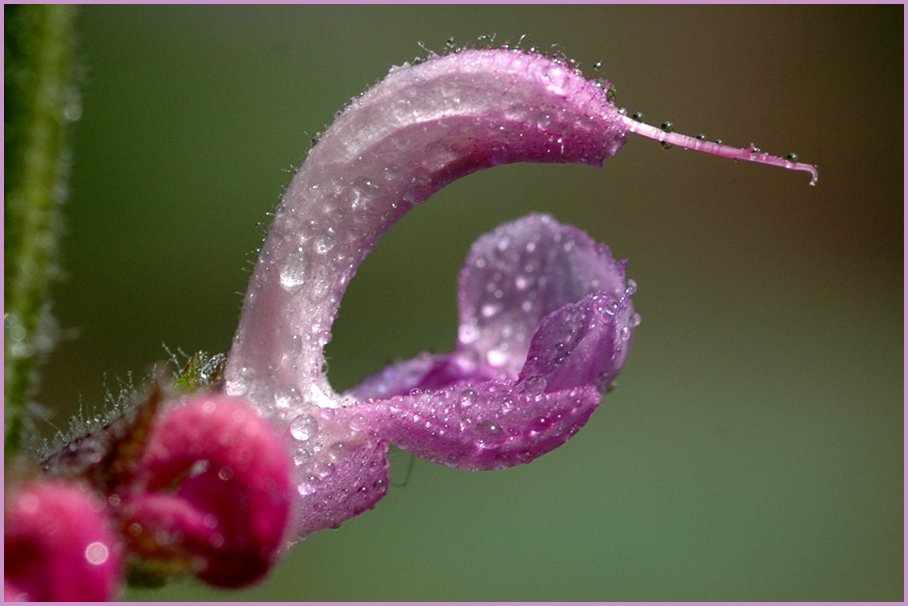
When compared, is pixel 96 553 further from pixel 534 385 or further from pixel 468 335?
pixel 468 335

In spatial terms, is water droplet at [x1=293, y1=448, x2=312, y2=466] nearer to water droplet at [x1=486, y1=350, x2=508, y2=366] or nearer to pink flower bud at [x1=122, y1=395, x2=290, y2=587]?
pink flower bud at [x1=122, y1=395, x2=290, y2=587]

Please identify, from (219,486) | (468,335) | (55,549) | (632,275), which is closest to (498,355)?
(468,335)

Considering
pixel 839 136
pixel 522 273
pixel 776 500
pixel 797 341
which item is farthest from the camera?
pixel 839 136

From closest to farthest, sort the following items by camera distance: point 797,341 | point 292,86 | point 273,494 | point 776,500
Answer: point 273,494, point 776,500, point 797,341, point 292,86

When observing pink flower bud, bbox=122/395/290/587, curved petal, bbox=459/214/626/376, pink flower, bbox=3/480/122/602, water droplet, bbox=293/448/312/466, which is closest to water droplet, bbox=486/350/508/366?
curved petal, bbox=459/214/626/376

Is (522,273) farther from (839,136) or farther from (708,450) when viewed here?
(839,136)

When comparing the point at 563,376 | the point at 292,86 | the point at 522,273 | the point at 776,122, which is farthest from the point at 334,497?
the point at 776,122

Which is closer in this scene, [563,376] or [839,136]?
[563,376]
